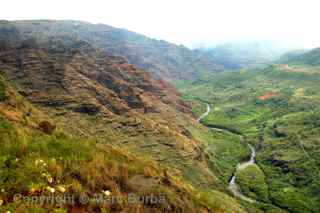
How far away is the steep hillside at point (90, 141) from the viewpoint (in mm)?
17047

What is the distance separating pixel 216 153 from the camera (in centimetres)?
13425

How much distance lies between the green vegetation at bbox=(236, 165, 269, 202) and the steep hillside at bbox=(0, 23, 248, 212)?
43.6ft

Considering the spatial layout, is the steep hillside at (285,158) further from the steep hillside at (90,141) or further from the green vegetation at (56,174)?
the green vegetation at (56,174)

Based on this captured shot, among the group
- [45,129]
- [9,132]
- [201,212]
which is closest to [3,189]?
[9,132]

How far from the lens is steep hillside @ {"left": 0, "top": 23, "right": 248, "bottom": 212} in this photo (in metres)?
17.0

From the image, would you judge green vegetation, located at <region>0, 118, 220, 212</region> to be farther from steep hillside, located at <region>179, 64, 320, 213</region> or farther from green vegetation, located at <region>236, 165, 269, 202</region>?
green vegetation, located at <region>236, 165, 269, 202</region>

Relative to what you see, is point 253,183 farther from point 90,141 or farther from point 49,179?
point 49,179

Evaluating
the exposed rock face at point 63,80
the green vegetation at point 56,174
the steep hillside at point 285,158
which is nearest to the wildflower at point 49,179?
the green vegetation at point 56,174

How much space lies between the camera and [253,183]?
11100cm

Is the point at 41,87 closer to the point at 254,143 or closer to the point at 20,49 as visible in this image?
the point at 20,49

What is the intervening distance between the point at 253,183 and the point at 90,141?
288 feet

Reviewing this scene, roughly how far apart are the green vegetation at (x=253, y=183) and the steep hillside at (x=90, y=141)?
13281 millimetres

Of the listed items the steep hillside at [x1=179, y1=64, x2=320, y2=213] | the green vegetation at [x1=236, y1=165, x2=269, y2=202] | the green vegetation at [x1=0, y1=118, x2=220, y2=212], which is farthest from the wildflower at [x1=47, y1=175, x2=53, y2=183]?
the green vegetation at [x1=236, y1=165, x2=269, y2=202]

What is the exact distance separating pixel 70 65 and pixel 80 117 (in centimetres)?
3926
